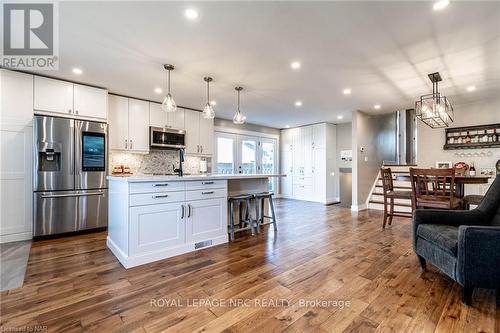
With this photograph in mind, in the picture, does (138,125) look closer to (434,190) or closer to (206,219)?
(206,219)

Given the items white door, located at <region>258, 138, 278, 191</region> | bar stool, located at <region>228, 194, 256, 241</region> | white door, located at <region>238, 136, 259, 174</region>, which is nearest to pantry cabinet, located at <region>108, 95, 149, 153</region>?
bar stool, located at <region>228, 194, 256, 241</region>

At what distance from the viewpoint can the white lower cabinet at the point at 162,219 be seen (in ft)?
8.18

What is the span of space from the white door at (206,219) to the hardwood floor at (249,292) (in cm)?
23

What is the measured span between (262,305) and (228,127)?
17.9 feet

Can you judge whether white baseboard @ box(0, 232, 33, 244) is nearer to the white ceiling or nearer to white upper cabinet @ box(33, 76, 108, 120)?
white upper cabinet @ box(33, 76, 108, 120)

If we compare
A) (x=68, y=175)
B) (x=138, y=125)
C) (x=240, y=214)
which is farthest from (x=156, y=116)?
(x=240, y=214)

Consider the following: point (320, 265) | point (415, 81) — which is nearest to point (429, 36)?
point (415, 81)

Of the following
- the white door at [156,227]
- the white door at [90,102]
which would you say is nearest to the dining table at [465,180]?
the white door at [156,227]

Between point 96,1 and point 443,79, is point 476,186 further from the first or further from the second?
point 96,1

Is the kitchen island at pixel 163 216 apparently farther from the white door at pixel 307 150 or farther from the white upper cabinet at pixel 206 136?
the white door at pixel 307 150

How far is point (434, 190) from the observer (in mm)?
3490

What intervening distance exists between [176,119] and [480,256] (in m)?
5.15

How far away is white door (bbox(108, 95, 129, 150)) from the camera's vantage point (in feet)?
14.5

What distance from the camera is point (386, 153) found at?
7.09m
